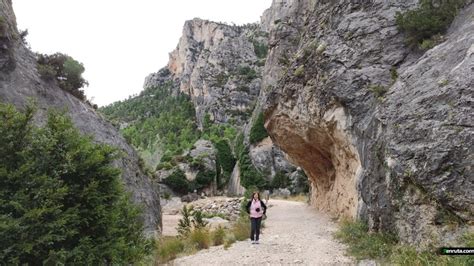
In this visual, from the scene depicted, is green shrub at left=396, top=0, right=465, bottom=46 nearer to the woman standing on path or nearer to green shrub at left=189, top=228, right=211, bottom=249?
the woman standing on path

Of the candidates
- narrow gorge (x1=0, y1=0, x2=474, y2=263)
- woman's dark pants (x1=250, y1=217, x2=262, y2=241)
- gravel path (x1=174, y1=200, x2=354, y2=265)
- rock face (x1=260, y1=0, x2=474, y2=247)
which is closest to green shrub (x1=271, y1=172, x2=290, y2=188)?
narrow gorge (x1=0, y1=0, x2=474, y2=263)

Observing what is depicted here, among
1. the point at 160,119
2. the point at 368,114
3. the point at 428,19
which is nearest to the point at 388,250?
the point at 368,114

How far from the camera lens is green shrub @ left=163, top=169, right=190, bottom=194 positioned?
5192 centimetres

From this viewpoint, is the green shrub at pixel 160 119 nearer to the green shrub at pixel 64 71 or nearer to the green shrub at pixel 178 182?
the green shrub at pixel 178 182

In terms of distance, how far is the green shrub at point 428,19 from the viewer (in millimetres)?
11508

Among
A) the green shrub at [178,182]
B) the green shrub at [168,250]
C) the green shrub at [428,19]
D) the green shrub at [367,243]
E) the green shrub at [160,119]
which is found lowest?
the green shrub at [168,250]

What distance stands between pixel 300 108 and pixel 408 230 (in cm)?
1089

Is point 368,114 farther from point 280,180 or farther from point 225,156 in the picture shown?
point 225,156

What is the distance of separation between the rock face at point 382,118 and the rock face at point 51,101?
24.4 ft

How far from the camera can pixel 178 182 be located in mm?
52094

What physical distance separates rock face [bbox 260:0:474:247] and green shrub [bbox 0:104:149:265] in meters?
5.55

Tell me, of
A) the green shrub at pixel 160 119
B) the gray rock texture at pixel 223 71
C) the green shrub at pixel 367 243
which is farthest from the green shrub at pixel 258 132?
the green shrub at pixel 367 243

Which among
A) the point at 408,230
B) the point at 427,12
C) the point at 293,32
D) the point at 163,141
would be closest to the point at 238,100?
the point at 163,141

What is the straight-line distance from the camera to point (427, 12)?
474 inches
